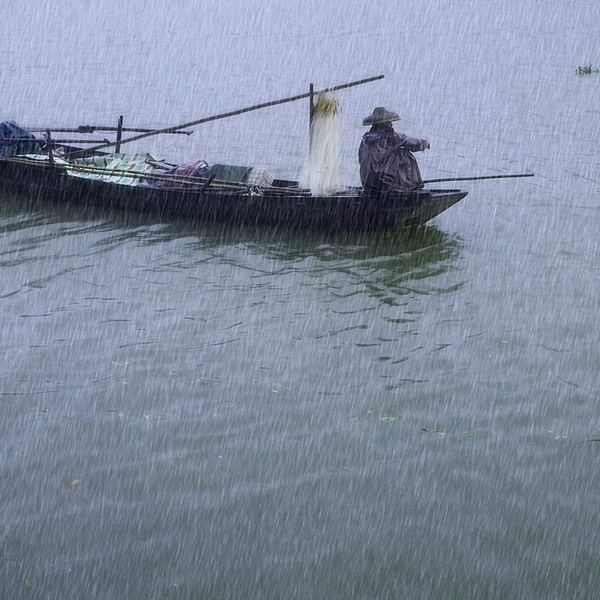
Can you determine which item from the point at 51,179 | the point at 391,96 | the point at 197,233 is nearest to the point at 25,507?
the point at 197,233

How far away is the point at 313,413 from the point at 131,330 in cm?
314

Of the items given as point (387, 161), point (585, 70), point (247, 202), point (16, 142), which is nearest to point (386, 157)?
point (387, 161)

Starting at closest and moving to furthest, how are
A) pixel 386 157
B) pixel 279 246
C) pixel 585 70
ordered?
pixel 386 157 → pixel 279 246 → pixel 585 70

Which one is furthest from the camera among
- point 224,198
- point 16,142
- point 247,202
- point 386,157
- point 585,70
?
point 585,70

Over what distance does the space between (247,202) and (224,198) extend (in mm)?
430

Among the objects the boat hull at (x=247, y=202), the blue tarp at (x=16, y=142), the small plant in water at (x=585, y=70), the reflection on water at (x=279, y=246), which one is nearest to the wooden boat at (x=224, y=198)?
the boat hull at (x=247, y=202)

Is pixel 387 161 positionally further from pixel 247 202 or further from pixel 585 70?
pixel 585 70

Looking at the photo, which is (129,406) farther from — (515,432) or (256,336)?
(515,432)

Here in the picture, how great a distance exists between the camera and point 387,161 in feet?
47.2

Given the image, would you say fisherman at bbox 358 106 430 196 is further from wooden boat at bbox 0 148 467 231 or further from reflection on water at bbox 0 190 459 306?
reflection on water at bbox 0 190 459 306

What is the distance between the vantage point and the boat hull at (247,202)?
1453 cm

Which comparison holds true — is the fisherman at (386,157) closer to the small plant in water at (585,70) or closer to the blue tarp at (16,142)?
the blue tarp at (16,142)

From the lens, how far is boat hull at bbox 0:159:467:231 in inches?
572

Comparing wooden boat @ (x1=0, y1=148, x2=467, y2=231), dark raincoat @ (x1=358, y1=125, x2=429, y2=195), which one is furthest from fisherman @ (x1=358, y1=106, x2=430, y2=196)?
wooden boat @ (x1=0, y1=148, x2=467, y2=231)
